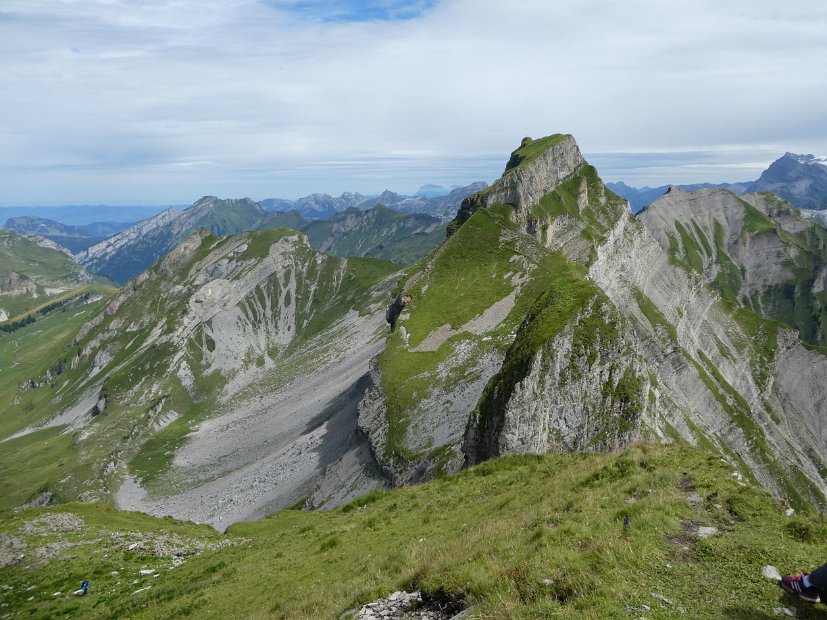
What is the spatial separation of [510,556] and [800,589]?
6852 mm

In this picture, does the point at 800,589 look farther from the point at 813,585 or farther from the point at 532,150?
the point at 532,150

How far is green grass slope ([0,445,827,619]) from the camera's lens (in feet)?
38.0

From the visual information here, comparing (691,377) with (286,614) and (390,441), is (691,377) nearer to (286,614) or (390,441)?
(390,441)

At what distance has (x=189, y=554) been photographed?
34.8 meters

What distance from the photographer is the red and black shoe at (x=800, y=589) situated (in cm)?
984

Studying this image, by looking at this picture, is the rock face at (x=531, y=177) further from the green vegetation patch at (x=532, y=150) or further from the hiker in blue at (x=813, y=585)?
the hiker in blue at (x=813, y=585)

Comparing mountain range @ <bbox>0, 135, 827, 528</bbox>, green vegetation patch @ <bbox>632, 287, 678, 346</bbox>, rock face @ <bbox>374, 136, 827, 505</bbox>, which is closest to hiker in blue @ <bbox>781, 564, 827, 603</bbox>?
mountain range @ <bbox>0, 135, 827, 528</bbox>

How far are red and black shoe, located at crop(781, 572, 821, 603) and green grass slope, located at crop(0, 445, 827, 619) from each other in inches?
15.9

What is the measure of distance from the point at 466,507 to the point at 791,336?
189m

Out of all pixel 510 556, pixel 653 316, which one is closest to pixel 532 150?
pixel 653 316

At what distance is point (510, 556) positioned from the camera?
14.2 m

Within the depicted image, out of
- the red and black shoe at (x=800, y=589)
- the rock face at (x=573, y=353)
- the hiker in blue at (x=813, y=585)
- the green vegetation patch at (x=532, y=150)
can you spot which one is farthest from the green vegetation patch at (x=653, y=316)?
the hiker in blue at (x=813, y=585)

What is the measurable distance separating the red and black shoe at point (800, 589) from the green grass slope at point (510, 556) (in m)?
0.40

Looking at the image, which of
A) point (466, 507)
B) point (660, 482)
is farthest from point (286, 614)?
point (660, 482)
